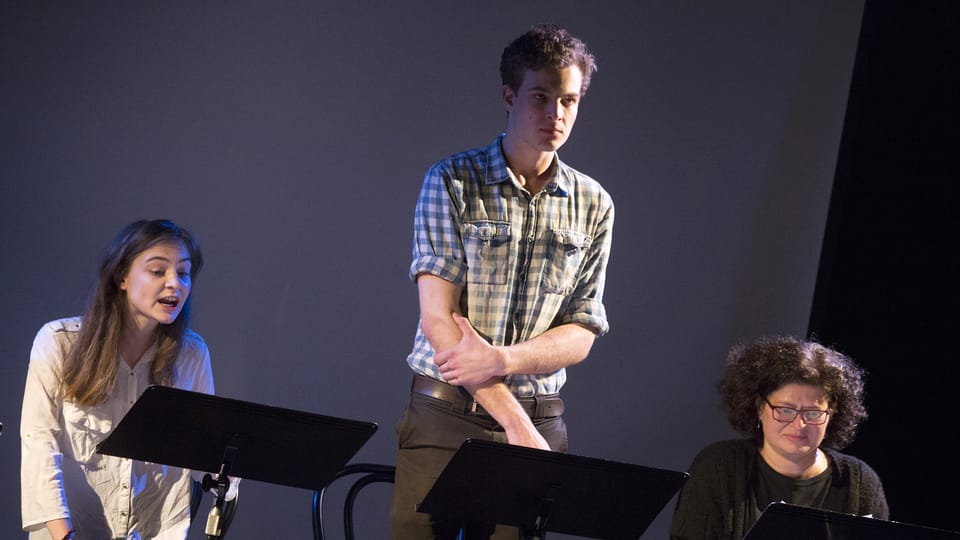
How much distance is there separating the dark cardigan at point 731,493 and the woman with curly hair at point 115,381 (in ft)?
4.86

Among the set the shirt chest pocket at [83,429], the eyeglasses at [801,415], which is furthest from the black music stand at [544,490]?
the shirt chest pocket at [83,429]

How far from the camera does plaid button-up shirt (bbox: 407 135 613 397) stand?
108 inches

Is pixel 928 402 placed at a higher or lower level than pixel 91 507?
higher

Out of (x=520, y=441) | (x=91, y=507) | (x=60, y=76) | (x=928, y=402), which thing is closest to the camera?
(x=520, y=441)

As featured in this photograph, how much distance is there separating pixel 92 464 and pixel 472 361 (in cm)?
128

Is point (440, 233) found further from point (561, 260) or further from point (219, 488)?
point (219, 488)

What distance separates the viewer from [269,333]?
4.05 metres

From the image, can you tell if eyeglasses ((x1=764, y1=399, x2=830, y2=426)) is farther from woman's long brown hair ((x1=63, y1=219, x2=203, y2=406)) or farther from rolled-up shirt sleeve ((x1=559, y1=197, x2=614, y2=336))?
woman's long brown hair ((x1=63, y1=219, x2=203, y2=406))

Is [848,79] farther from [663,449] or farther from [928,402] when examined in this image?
[663,449]

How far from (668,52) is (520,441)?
231 centimetres

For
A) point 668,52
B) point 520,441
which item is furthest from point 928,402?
point 520,441

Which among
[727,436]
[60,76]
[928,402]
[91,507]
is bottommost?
[91,507]

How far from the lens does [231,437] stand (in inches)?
104

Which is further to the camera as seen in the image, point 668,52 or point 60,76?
point 668,52
